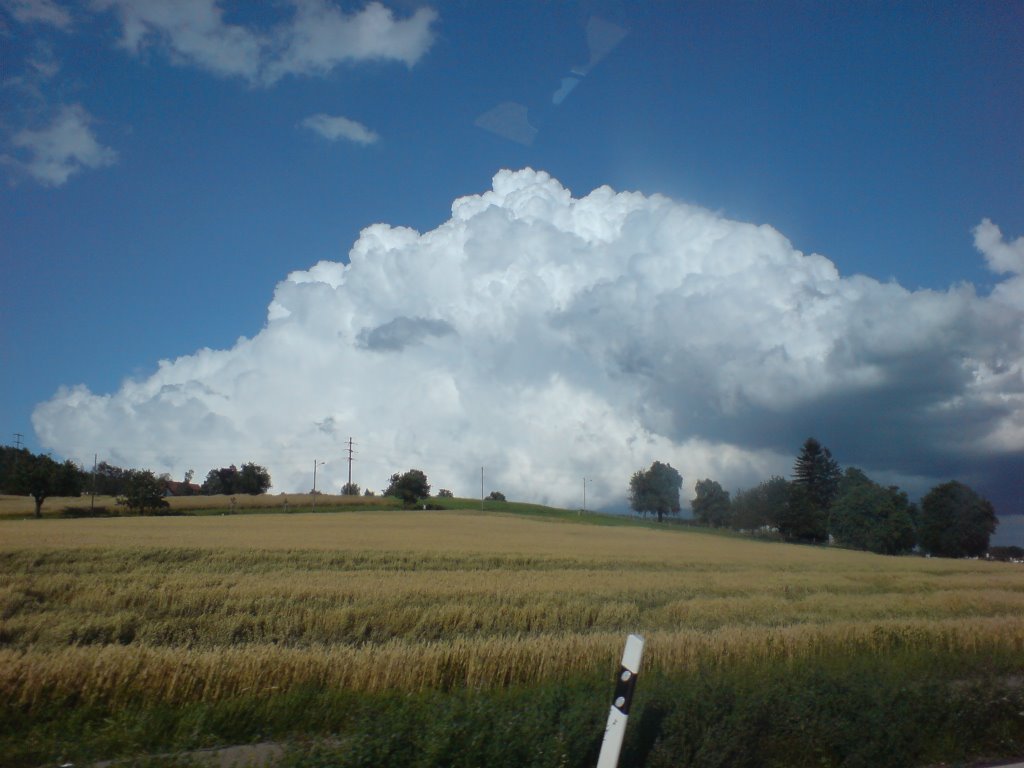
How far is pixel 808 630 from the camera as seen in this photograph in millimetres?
14461

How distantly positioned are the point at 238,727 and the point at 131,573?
48.8 ft

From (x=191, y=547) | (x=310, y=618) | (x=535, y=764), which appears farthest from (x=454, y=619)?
(x=191, y=547)

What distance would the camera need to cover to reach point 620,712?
637 centimetres

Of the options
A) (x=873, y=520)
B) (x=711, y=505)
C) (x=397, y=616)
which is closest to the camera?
(x=397, y=616)

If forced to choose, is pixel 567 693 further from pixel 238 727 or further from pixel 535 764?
pixel 238 727

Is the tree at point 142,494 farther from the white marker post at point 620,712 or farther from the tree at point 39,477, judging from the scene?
the white marker post at point 620,712

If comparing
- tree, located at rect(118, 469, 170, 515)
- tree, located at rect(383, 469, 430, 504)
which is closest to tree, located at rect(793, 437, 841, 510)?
tree, located at rect(383, 469, 430, 504)

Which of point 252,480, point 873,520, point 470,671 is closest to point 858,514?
point 873,520

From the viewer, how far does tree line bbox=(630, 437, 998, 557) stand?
76688mm

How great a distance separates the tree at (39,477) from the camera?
75062 mm

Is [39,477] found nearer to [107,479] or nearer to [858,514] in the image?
[107,479]

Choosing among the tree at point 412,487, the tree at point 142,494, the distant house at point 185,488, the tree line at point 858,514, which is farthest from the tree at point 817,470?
the distant house at point 185,488

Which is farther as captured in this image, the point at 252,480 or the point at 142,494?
the point at 252,480

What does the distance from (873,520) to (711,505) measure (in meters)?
32.0
